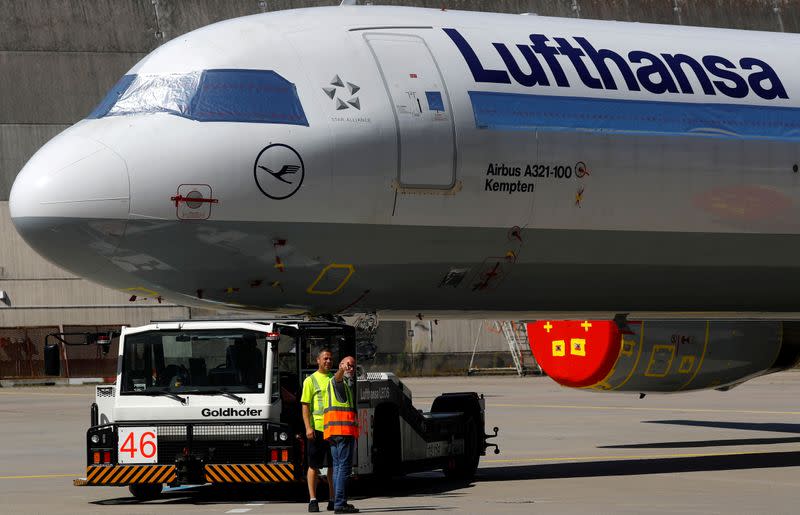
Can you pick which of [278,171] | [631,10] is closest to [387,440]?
[278,171]

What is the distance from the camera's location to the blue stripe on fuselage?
62.5ft

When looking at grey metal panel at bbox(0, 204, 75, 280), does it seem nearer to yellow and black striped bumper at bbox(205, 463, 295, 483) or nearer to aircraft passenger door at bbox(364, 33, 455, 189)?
aircraft passenger door at bbox(364, 33, 455, 189)

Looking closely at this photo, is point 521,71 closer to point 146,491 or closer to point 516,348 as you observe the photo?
point 146,491

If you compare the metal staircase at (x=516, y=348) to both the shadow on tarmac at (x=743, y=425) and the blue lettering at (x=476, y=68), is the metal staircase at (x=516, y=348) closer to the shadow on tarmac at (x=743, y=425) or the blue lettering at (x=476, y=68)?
the shadow on tarmac at (x=743, y=425)

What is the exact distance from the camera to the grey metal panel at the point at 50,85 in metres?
60.0

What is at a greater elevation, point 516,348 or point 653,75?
point 653,75

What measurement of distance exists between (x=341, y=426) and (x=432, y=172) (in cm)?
352

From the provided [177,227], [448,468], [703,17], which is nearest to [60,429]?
[448,468]

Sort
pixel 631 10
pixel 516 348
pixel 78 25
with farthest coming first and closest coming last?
pixel 631 10, pixel 516 348, pixel 78 25

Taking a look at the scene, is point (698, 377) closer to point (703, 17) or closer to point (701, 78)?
point (701, 78)

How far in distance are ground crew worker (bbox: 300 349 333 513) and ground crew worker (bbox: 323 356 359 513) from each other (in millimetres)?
124

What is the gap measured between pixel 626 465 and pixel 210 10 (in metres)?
43.7

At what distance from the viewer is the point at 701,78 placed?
20578 millimetres

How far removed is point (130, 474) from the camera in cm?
1772
